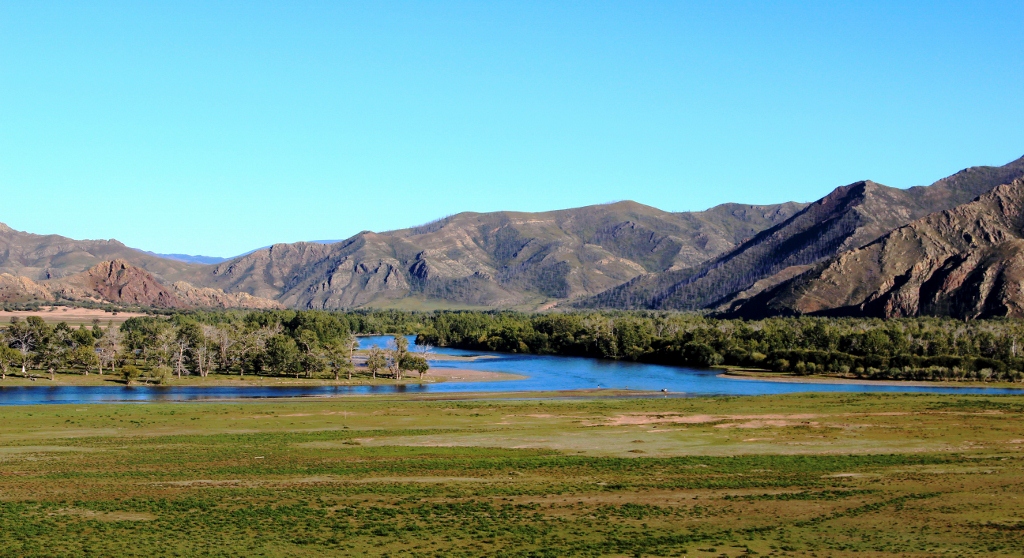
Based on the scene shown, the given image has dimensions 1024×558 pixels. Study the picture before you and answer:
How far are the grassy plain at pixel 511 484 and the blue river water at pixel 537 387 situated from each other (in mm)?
23609

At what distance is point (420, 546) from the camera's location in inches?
1458

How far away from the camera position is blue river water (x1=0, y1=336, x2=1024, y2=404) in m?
108

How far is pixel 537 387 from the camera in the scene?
127875 millimetres

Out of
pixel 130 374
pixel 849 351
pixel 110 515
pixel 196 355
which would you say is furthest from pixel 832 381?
pixel 110 515

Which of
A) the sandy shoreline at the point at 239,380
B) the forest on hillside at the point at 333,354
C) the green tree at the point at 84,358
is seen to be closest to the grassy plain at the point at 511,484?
the sandy shoreline at the point at 239,380

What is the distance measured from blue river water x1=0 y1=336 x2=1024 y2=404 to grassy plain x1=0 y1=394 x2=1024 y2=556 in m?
23.6

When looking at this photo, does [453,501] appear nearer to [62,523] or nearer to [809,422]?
[62,523]

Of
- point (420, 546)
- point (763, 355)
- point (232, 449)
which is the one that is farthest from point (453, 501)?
point (763, 355)

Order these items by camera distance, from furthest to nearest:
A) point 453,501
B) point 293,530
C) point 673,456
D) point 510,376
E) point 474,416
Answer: point 510,376
point 474,416
point 673,456
point 453,501
point 293,530

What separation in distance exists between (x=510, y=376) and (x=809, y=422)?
72.6 meters

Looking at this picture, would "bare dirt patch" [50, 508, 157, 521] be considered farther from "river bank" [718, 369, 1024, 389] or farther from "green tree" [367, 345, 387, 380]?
"river bank" [718, 369, 1024, 389]

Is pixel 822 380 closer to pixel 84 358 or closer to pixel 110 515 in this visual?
pixel 84 358

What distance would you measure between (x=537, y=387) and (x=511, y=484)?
256 ft

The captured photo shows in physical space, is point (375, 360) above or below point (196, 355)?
below
